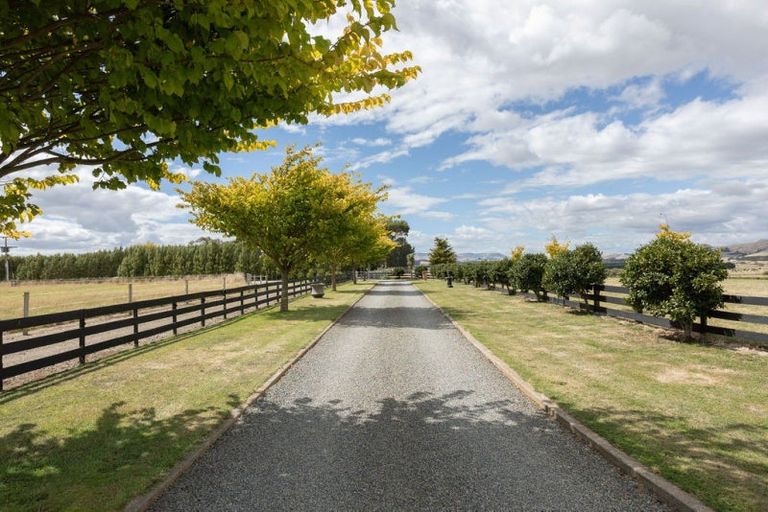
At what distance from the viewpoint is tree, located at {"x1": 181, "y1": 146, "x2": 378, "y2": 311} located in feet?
63.8

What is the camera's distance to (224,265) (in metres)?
101

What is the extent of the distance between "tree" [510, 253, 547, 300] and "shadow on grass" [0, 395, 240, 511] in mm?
19964

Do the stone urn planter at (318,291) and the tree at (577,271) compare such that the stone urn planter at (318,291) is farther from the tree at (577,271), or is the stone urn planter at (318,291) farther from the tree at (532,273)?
the tree at (577,271)

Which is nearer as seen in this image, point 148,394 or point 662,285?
point 148,394

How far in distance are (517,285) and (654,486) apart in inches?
835

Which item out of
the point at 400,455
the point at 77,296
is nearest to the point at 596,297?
the point at 400,455

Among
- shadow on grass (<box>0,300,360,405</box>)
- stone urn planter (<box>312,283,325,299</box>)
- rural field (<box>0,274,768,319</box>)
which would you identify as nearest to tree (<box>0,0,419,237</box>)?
shadow on grass (<box>0,300,360,405</box>)

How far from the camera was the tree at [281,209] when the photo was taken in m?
19.5

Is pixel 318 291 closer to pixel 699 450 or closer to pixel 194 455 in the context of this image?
pixel 194 455

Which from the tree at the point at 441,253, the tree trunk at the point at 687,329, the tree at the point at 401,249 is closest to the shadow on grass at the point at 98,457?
the tree trunk at the point at 687,329

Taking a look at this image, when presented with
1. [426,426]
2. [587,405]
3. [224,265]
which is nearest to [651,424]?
[587,405]

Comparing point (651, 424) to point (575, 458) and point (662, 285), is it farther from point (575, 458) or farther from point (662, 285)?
point (662, 285)

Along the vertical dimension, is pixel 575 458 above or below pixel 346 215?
below

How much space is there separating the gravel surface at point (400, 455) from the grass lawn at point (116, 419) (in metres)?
0.51
